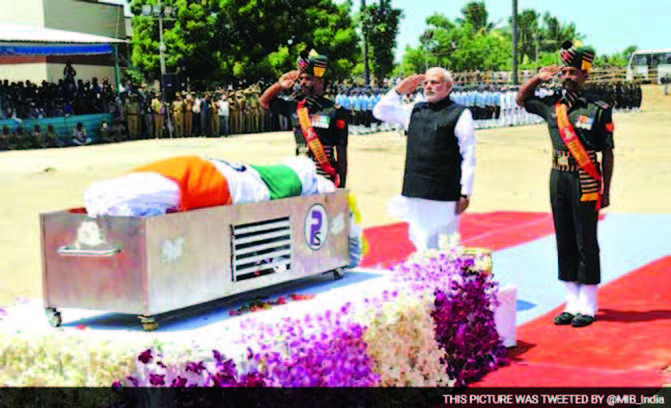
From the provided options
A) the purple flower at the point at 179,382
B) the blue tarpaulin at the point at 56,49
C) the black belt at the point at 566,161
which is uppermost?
the blue tarpaulin at the point at 56,49

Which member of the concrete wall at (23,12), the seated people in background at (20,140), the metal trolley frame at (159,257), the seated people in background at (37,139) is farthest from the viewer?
the concrete wall at (23,12)

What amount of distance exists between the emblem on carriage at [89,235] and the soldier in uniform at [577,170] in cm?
319

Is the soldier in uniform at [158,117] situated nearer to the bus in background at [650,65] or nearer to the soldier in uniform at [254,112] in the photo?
the soldier in uniform at [254,112]

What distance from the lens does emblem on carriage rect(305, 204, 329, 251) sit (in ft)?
16.5

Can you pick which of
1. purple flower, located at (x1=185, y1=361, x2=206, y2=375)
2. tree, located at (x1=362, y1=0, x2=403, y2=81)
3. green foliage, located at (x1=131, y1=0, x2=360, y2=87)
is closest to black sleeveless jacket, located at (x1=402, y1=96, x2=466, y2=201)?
purple flower, located at (x1=185, y1=361, x2=206, y2=375)

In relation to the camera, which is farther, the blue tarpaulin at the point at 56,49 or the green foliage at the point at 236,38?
the green foliage at the point at 236,38

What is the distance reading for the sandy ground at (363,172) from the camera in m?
11.7

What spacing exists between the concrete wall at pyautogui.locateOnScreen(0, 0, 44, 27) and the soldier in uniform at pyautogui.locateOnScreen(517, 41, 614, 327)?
3294cm

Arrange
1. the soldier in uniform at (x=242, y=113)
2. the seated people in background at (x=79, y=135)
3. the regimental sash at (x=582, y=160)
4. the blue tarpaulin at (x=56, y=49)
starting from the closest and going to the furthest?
the regimental sash at (x=582, y=160) → the blue tarpaulin at (x=56, y=49) → the seated people in background at (x=79, y=135) → the soldier in uniform at (x=242, y=113)

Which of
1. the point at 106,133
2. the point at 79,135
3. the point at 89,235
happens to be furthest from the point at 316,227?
the point at 106,133

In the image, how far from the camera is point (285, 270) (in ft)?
16.0

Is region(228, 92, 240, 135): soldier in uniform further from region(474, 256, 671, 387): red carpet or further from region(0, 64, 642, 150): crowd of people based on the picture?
region(474, 256, 671, 387): red carpet

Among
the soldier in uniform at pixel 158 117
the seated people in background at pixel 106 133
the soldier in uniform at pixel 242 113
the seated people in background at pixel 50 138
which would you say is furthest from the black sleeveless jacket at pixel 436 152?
the soldier in uniform at pixel 242 113

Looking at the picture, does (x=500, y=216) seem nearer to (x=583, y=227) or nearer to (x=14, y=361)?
(x=583, y=227)
